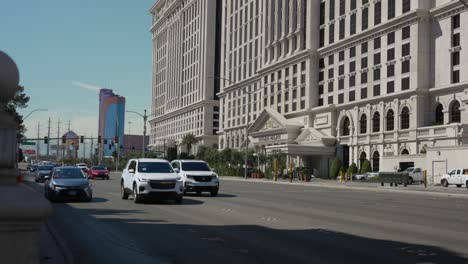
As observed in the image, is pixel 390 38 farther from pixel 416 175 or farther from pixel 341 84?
pixel 416 175

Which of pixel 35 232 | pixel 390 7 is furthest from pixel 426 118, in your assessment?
pixel 35 232

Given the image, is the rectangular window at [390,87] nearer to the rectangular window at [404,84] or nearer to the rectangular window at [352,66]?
the rectangular window at [404,84]

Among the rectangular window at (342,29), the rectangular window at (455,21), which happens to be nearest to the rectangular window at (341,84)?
the rectangular window at (342,29)

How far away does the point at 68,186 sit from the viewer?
75.3ft

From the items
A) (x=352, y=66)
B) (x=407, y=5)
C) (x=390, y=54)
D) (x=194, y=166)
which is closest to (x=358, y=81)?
(x=352, y=66)

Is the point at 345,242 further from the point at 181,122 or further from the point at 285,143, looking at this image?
the point at 181,122

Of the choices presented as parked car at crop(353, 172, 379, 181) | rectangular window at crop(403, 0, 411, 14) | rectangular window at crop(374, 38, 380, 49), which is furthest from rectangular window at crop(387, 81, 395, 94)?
parked car at crop(353, 172, 379, 181)

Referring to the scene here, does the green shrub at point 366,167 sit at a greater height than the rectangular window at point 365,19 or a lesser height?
lesser

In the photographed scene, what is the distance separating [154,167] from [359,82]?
57695mm

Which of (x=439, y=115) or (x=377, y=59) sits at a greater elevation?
(x=377, y=59)

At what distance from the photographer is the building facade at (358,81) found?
209 ft

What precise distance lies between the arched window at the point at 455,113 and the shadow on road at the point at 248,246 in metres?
53.0

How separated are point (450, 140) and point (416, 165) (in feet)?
14.7

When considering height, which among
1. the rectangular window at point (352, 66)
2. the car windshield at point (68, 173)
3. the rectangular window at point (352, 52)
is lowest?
the car windshield at point (68, 173)
